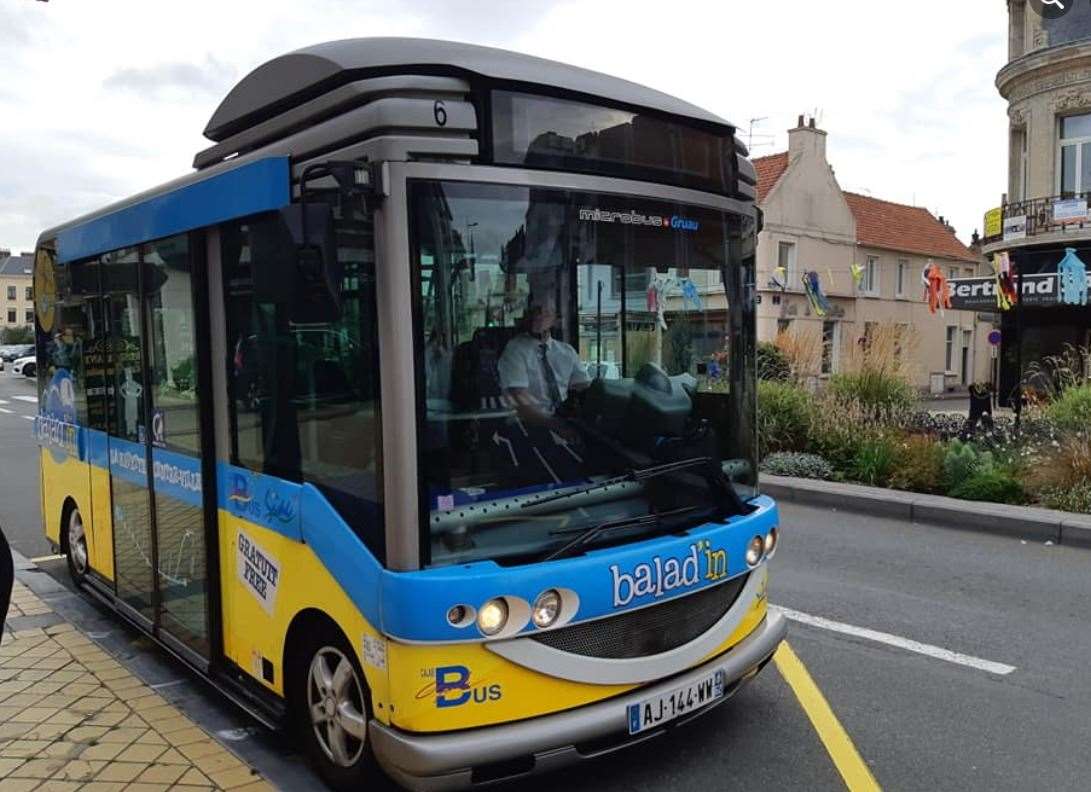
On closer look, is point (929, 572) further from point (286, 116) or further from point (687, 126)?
point (286, 116)

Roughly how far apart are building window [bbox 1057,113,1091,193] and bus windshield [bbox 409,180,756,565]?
Result: 26.9 m

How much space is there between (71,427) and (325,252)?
363 cm

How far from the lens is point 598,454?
3.51 metres

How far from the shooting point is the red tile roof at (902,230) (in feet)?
128

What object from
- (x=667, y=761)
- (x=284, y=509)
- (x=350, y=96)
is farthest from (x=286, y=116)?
(x=667, y=761)

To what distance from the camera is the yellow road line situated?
12.0 ft

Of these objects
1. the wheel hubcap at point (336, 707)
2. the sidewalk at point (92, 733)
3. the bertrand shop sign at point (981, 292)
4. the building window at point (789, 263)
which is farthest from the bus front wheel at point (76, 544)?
the building window at point (789, 263)

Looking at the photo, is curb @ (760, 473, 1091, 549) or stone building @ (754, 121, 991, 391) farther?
stone building @ (754, 121, 991, 391)

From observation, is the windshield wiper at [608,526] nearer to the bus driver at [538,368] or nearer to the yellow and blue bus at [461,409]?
the yellow and blue bus at [461,409]

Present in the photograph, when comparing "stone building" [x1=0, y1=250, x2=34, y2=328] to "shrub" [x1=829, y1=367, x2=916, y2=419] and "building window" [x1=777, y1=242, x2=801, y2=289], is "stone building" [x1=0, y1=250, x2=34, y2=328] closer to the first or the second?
"building window" [x1=777, y1=242, x2=801, y2=289]

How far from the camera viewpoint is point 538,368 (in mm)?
3469

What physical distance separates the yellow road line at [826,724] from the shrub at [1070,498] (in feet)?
16.0

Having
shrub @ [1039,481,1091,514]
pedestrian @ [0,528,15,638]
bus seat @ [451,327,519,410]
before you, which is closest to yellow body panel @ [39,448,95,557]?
pedestrian @ [0,528,15,638]

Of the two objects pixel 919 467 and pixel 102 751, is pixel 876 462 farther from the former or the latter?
pixel 102 751
